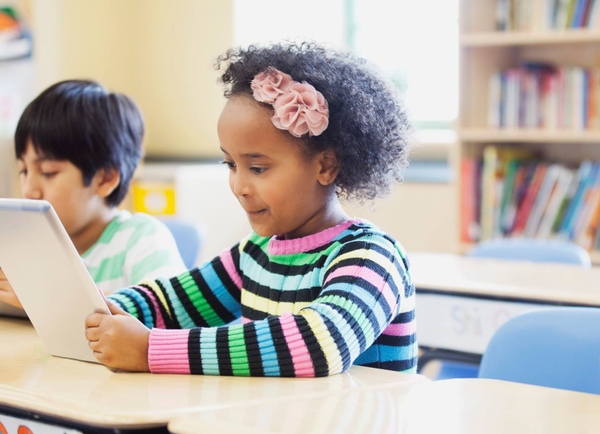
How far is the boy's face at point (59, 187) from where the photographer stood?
1.62 metres

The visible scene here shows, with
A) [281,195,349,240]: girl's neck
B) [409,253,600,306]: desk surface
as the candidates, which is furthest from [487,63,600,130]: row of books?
[281,195,349,240]: girl's neck

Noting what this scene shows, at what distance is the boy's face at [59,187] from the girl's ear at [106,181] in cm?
3

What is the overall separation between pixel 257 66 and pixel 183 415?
1.91ft

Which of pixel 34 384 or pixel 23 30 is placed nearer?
pixel 34 384

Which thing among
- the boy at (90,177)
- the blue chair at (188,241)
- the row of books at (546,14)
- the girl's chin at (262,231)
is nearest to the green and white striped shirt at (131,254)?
the boy at (90,177)

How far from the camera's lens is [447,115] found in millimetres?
3822

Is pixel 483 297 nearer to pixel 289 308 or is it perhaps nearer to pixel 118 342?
pixel 289 308

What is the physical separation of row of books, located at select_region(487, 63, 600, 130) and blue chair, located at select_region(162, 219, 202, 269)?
131 centimetres

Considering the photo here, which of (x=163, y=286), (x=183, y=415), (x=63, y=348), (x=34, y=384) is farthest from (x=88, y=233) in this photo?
(x=183, y=415)

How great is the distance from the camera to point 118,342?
997 mm

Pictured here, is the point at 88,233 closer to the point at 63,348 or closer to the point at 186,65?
the point at 63,348

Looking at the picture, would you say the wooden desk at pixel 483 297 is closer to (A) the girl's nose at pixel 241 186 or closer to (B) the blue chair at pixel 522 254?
(B) the blue chair at pixel 522 254

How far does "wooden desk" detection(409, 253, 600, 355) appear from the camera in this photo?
1.83 m

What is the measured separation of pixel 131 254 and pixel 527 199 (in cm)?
182
